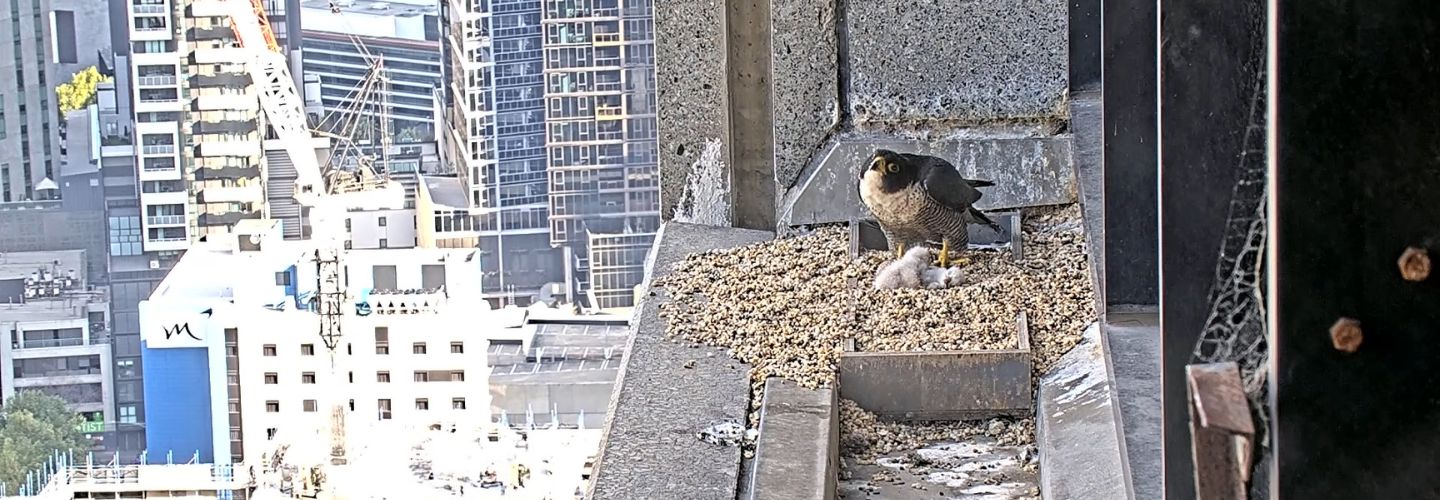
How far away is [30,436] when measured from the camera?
19.2m

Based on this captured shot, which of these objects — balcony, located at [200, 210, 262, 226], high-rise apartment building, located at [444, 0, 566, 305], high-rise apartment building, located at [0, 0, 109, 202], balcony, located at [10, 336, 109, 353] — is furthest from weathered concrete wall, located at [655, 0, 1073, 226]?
high-rise apartment building, located at [0, 0, 109, 202]

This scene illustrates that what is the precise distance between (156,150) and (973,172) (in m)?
17.0

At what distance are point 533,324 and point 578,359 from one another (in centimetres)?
177

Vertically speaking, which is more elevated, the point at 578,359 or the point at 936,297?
the point at 936,297

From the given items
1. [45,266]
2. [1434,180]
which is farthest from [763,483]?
[45,266]

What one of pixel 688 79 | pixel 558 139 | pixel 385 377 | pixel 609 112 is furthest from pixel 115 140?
pixel 688 79

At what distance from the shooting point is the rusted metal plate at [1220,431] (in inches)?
40.9

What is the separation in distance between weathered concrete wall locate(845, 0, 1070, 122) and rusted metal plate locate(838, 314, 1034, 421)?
1151mm

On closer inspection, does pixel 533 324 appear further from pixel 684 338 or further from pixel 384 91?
pixel 684 338

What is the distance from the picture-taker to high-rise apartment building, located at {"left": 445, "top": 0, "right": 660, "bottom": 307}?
49.5ft

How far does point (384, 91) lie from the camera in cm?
2067

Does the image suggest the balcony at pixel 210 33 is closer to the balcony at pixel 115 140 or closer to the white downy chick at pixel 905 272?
the balcony at pixel 115 140

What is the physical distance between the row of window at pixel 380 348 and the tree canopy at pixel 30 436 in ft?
6.94

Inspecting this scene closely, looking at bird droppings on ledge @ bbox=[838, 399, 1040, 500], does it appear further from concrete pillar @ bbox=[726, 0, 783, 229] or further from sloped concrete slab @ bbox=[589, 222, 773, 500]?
concrete pillar @ bbox=[726, 0, 783, 229]
